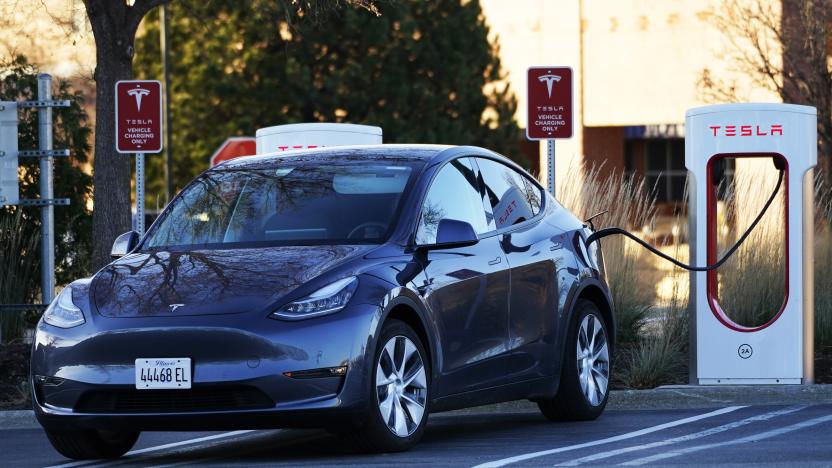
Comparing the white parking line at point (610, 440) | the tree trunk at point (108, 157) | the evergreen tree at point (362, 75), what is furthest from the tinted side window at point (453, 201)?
the evergreen tree at point (362, 75)

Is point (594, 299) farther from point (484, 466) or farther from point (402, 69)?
point (402, 69)

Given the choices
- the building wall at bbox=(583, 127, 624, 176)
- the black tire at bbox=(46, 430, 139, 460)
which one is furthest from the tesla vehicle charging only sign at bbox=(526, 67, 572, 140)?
the building wall at bbox=(583, 127, 624, 176)

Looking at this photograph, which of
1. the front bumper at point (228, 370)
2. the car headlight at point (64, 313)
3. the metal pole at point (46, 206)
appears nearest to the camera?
the front bumper at point (228, 370)

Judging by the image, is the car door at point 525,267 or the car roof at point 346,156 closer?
the car roof at point 346,156

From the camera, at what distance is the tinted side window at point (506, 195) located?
9.80m

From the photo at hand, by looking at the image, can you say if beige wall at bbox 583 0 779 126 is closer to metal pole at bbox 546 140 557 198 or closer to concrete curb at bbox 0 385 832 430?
metal pole at bbox 546 140 557 198

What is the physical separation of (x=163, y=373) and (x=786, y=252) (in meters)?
5.07

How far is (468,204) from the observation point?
9.53 metres

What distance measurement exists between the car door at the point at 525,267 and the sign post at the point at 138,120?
4359mm

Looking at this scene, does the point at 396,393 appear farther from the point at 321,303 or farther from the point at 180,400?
the point at 180,400

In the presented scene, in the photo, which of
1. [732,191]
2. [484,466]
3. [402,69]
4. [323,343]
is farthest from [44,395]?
[402,69]

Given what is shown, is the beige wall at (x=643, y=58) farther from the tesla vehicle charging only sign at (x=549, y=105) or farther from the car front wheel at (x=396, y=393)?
the car front wheel at (x=396, y=393)

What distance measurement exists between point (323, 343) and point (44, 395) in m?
1.45

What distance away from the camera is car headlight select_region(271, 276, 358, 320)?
802 cm
